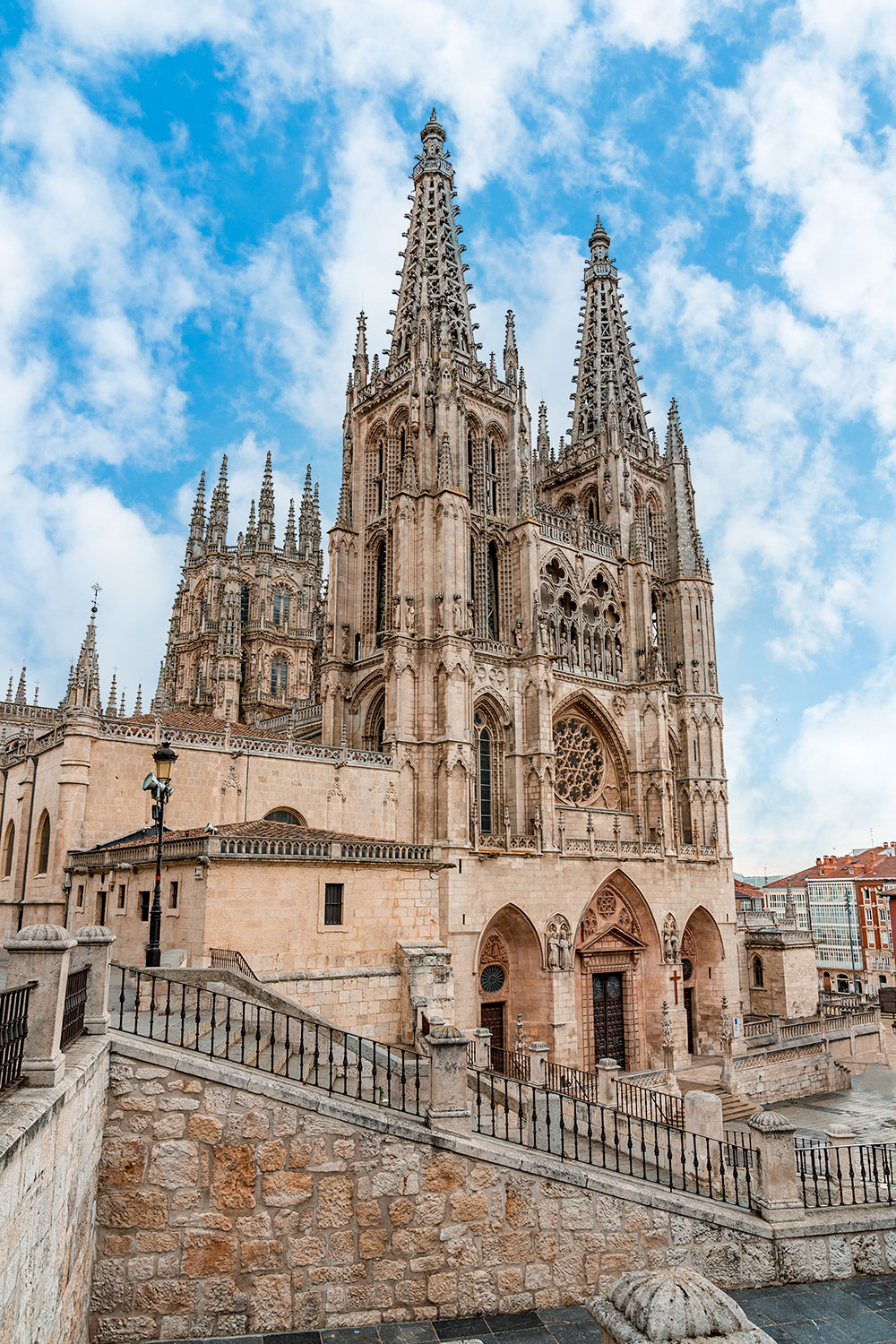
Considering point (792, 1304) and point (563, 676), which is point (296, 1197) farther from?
point (563, 676)

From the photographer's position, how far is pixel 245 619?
49.6m

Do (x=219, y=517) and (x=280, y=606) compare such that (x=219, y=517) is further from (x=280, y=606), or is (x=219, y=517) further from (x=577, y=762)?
(x=577, y=762)

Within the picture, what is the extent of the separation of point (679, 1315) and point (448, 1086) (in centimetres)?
594

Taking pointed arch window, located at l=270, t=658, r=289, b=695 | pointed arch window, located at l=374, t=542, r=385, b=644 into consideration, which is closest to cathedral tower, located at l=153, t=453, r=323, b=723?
pointed arch window, located at l=270, t=658, r=289, b=695

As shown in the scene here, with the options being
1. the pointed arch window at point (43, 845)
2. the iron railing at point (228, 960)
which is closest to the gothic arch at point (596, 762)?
the pointed arch window at point (43, 845)

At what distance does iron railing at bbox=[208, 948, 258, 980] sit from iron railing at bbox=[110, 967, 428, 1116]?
1886 millimetres

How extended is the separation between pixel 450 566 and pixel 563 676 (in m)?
7.04

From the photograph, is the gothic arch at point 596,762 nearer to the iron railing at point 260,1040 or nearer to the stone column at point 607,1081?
the stone column at point 607,1081

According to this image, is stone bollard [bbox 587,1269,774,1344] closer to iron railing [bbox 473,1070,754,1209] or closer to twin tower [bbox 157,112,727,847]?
iron railing [bbox 473,1070,754,1209]

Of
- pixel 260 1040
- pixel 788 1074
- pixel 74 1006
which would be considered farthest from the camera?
pixel 788 1074

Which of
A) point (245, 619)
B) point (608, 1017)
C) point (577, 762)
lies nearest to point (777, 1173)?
point (608, 1017)

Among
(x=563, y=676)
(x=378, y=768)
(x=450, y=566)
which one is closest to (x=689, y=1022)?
(x=563, y=676)

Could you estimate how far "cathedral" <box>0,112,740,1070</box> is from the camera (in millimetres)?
18781

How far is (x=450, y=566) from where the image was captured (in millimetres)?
28562
